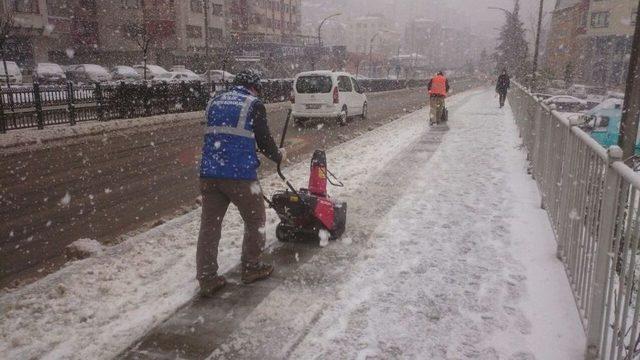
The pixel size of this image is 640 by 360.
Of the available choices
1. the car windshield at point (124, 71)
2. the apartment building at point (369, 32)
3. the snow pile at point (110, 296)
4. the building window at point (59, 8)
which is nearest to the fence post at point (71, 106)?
the snow pile at point (110, 296)

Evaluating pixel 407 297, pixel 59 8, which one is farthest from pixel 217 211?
pixel 59 8

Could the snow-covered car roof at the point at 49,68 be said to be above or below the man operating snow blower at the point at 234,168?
above

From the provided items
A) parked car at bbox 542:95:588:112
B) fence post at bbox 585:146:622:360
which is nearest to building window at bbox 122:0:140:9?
parked car at bbox 542:95:588:112

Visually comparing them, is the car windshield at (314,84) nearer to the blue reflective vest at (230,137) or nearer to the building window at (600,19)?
the blue reflective vest at (230,137)

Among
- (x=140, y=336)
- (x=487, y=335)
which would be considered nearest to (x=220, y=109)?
(x=140, y=336)

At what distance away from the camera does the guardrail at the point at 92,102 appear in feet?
46.1

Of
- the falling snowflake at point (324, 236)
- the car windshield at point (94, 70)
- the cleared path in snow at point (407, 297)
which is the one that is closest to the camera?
the cleared path in snow at point (407, 297)

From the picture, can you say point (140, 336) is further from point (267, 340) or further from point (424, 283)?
point (424, 283)

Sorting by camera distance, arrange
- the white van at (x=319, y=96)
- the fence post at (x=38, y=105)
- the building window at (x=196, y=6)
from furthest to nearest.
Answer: the building window at (x=196, y=6)
the white van at (x=319, y=96)
the fence post at (x=38, y=105)

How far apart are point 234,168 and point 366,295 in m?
1.54

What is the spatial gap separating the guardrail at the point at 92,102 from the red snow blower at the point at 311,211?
39.3 feet

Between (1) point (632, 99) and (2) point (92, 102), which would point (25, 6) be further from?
(1) point (632, 99)

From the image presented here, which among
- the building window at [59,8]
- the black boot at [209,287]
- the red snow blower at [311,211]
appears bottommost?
the black boot at [209,287]

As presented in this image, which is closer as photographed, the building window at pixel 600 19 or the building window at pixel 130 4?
the building window at pixel 130 4
